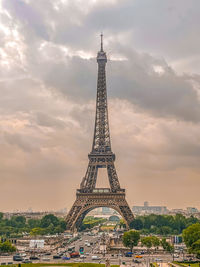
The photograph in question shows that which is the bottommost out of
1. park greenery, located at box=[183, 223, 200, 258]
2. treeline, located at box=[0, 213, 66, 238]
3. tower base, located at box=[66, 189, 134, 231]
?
park greenery, located at box=[183, 223, 200, 258]

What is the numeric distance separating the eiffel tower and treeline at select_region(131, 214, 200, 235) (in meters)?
7.78

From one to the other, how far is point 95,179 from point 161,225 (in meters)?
29.9

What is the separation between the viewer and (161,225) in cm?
14012

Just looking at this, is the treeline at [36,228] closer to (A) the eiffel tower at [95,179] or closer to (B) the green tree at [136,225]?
(A) the eiffel tower at [95,179]

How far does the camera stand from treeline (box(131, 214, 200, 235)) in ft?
410

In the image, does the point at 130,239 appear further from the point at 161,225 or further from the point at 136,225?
the point at 161,225

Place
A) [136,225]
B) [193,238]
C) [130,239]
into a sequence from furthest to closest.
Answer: [136,225] → [130,239] → [193,238]

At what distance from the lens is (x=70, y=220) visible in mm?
119750

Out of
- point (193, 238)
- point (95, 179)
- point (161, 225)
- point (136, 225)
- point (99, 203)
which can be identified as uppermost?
point (95, 179)

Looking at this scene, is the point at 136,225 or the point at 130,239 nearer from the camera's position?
the point at 130,239

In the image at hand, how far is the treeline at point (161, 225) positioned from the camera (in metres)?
125

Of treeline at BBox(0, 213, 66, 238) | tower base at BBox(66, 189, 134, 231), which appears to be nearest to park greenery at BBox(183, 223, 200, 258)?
→ tower base at BBox(66, 189, 134, 231)

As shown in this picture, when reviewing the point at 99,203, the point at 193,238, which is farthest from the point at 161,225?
the point at 193,238

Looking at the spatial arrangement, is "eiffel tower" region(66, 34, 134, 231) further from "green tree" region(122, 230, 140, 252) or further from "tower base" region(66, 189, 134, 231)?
"green tree" region(122, 230, 140, 252)
